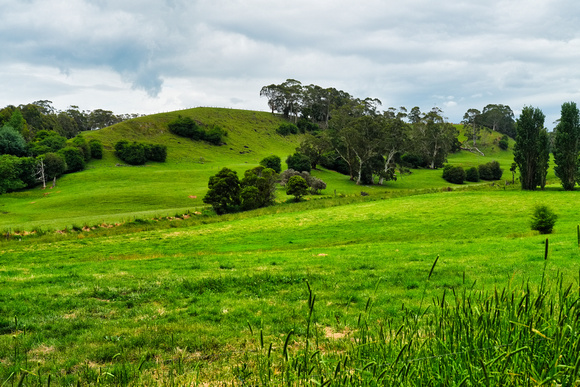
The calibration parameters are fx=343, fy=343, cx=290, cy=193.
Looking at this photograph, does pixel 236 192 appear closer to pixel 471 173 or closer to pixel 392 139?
pixel 392 139

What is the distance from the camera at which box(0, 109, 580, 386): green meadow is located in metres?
2.87

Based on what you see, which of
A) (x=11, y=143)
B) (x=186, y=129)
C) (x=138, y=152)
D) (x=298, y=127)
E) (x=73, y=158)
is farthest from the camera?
(x=298, y=127)

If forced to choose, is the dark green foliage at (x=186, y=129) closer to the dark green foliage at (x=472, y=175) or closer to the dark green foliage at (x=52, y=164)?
the dark green foliage at (x=52, y=164)

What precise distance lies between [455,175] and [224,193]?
6684cm

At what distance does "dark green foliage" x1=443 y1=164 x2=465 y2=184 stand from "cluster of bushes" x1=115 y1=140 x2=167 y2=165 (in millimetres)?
79864

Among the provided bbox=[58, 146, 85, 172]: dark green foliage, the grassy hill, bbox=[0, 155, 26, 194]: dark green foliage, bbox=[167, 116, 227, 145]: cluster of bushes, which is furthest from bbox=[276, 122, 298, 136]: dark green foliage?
bbox=[0, 155, 26, 194]: dark green foliage

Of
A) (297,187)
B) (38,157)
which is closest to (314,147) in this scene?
(297,187)

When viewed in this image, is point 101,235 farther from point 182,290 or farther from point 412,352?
point 412,352

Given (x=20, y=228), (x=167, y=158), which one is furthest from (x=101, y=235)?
(x=167, y=158)

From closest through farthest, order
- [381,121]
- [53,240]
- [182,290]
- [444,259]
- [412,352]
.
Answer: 1. [412,352]
2. [182,290]
3. [444,259]
4. [53,240]
5. [381,121]

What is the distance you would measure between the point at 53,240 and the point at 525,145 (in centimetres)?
6345

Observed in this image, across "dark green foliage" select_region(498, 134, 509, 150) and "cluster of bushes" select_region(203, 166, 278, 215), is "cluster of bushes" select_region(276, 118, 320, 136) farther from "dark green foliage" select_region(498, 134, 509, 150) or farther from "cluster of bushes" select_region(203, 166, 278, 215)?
"cluster of bushes" select_region(203, 166, 278, 215)

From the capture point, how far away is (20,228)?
36.3 meters

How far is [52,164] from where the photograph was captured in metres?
73.2
